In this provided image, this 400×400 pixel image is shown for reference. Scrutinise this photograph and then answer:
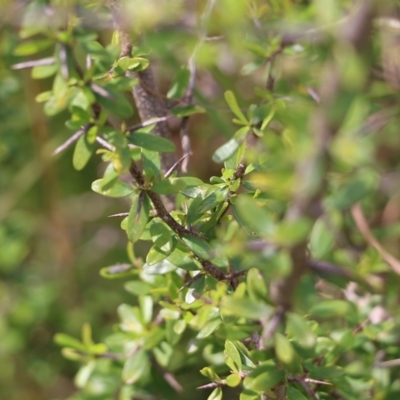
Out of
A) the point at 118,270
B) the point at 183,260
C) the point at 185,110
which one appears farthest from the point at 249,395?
the point at 185,110

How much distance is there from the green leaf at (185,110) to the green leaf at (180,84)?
0.9 inches

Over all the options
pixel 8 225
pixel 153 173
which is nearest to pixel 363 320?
pixel 153 173

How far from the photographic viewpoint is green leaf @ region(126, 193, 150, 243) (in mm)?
531

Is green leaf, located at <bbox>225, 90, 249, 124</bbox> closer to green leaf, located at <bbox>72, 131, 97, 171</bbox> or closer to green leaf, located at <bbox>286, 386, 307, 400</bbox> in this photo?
green leaf, located at <bbox>72, 131, 97, 171</bbox>

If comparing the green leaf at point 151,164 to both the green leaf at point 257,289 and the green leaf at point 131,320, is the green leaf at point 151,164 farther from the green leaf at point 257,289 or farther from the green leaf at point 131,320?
the green leaf at point 131,320

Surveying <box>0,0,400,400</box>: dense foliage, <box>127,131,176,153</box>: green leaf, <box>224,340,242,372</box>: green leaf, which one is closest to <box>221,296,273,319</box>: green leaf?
<box>0,0,400,400</box>: dense foliage

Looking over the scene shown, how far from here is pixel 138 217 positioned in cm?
53

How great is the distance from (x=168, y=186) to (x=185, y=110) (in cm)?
23

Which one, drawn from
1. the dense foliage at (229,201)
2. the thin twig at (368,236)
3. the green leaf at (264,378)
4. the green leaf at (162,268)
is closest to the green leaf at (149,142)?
the dense foliage at (229,201)

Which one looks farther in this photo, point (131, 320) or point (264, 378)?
point (131, 320)

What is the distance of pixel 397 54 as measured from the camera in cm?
93

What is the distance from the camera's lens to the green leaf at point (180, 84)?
2.46 ft

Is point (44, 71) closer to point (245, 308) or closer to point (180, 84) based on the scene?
point (180, 84)

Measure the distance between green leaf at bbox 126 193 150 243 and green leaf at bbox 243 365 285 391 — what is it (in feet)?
0.51
